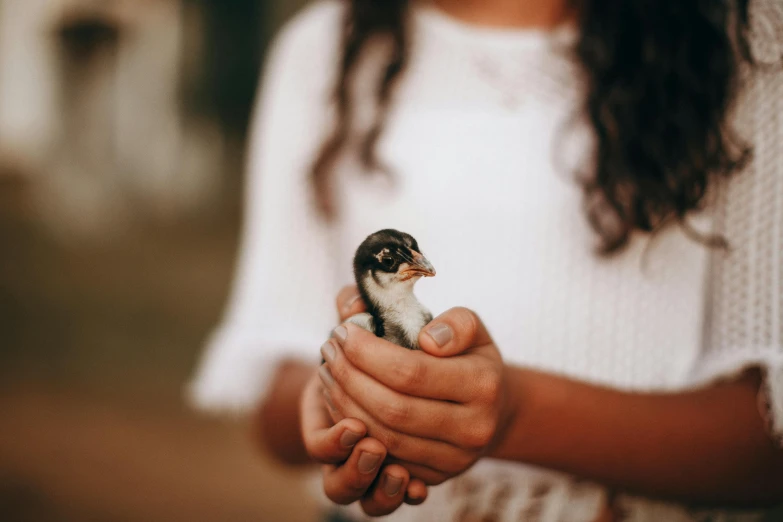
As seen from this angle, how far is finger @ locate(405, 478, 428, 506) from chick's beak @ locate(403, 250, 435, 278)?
16 centimetres

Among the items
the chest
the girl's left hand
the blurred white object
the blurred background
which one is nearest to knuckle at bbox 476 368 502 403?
the girl's left hand

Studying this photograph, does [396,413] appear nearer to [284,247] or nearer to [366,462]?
[366,462]

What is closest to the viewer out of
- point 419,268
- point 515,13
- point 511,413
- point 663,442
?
point 419,268

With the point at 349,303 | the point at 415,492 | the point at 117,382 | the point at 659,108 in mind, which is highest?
the point at 659,108

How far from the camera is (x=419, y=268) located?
0.37m

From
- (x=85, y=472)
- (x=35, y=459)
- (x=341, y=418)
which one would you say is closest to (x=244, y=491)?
(x=85, y=472)

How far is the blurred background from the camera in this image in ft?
9.32

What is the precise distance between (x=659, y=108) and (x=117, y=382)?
280cm

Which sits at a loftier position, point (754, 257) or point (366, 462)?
point (754, 257)

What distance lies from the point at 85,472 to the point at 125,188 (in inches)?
102

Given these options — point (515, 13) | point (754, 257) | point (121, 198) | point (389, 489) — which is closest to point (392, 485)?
point (389, 489)

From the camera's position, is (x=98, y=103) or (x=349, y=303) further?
(x=98, y=103)

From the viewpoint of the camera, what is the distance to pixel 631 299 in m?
0.75

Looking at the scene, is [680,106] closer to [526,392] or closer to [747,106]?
[747,106]
